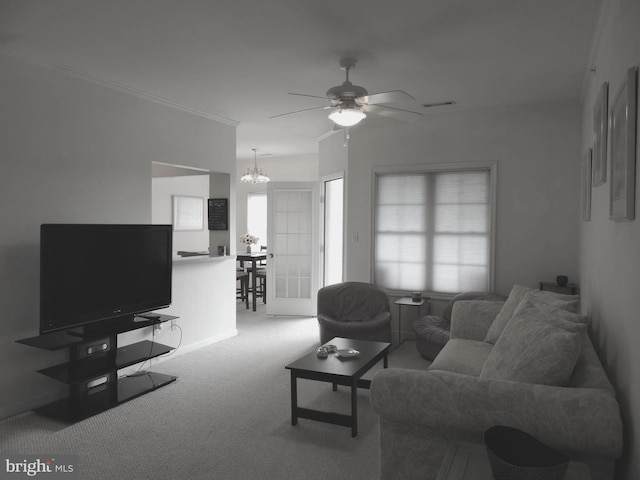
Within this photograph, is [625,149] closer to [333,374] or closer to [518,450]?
[518,450]

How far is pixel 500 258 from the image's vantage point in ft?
16.8

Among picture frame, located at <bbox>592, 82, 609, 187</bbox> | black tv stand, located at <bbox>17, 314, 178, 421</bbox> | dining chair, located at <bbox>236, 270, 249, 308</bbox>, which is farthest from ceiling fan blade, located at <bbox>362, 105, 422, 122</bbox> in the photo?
dining chair, located at <bbox>236, 270, 249, 308</bbox>

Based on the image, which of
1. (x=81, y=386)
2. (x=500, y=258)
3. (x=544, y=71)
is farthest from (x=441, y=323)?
(x=81, y=386)

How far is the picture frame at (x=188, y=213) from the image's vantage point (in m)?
8.30

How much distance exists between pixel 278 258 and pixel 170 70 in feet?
12.2

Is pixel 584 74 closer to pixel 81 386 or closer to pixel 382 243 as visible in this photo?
pixel 382 243

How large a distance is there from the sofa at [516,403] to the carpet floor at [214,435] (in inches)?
23.9

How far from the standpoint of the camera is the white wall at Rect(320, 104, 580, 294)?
481 cm

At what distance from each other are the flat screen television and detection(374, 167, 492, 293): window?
2730mm

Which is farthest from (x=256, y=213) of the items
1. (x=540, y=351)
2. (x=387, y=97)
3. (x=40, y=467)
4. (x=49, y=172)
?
(x=540, y=351)

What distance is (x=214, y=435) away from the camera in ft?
10.2

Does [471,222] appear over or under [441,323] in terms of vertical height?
over

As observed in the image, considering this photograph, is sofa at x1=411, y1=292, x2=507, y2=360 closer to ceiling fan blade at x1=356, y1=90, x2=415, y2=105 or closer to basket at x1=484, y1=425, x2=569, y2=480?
ceiling fan blade at x1=356, y1=90, x2=415, y2=105

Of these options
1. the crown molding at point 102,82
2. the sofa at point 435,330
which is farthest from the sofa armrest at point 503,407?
the crown molding at point 102,82
